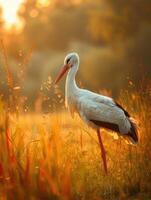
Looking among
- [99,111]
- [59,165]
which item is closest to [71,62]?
[99,111]

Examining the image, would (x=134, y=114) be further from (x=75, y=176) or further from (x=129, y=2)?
(x=129, y=2)

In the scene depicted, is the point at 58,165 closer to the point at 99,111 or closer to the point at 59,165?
the point at 59,165

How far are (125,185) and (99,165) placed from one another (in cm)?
101

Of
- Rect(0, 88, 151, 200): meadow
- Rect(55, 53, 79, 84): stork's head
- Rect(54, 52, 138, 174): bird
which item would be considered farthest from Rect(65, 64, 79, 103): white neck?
Rect(0, 88, 151, 200): meadow

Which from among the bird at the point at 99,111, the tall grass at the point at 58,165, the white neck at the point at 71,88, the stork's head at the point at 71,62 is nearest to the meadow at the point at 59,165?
the tall grass at the point at 58,165

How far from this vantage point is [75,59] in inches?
304

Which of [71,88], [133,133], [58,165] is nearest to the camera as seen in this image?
[58,165]

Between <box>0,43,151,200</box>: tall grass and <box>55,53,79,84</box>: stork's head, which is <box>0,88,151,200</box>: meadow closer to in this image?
<box>0,43,151,200</box>: tall grass

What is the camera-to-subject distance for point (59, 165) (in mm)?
4578

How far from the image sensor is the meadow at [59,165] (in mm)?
4441

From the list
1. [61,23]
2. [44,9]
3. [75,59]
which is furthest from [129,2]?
[75,59]

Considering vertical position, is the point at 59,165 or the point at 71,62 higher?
the point at 71,62

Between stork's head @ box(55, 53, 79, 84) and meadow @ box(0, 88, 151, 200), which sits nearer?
meadow @ box(0, 88, 151, 200)

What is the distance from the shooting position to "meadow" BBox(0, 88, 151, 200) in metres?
4.44
